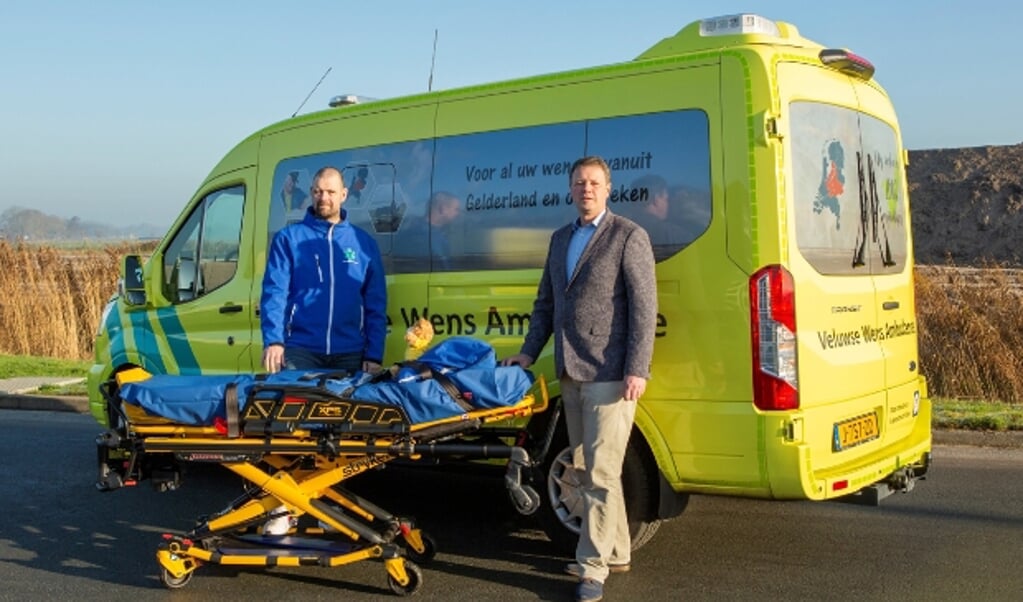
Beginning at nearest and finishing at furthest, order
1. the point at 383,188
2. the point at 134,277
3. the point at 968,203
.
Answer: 1. the point at 383,188
2. the point at 134,277
3. the point at 968,203

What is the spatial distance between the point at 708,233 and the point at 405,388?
5.21ft

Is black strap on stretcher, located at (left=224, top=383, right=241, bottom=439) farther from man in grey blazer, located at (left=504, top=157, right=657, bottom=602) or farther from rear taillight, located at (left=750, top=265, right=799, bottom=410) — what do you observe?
rear taillight, located at (left=750, top=265, right=799, bottom=410)

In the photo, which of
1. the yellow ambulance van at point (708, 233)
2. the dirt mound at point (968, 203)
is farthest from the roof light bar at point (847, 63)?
the dirt mound at point (968, 203)

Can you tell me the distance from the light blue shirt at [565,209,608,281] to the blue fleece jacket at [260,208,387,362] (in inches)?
55.0

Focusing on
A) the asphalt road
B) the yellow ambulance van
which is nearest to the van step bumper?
the yellow ambulance van

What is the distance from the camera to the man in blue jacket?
6.07m

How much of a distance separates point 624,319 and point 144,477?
2.43m

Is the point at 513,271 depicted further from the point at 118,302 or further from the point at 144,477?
the point at 118,302

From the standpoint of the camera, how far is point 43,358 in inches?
637

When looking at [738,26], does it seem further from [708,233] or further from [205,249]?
[205,249]

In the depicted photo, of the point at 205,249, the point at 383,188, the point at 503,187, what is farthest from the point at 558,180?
the point at 205,249

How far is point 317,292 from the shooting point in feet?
20.0

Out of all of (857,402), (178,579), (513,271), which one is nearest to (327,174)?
(513,271)

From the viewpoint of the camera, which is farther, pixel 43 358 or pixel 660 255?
pixel 43 358
